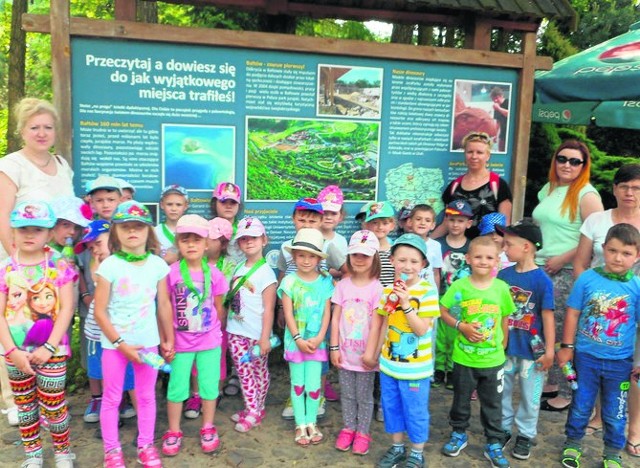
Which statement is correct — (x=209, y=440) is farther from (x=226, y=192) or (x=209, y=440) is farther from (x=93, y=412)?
(x=226, y=192)

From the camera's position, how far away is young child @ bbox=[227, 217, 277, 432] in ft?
13.4

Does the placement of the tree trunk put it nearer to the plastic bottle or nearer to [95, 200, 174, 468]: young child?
[95, 200, 174, 468]: young child

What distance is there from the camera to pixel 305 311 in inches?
157

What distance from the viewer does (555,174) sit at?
15.0 ft

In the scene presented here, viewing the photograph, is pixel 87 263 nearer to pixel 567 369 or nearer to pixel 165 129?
pixel 165 129

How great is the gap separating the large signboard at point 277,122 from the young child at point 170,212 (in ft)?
0.84

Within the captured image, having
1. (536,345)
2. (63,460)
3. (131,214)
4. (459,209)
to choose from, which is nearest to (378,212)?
(459,209)

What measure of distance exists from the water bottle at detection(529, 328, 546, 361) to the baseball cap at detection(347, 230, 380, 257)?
4.08 feet

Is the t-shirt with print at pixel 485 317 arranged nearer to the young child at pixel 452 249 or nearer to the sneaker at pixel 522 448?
the sneaker at pixel 522 448

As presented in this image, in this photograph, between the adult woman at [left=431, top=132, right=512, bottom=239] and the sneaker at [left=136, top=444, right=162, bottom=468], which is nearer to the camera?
the sneaker at [left=136, top=444, right=162, bottom=468]

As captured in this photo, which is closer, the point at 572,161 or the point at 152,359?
the point at 152,359

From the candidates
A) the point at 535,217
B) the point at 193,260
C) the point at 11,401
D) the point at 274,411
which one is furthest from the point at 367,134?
the point at 11,401

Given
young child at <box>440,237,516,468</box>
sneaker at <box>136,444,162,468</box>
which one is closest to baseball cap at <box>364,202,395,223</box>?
young child at <box>440,237,516,468</box>

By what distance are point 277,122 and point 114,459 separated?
9.53 ft
